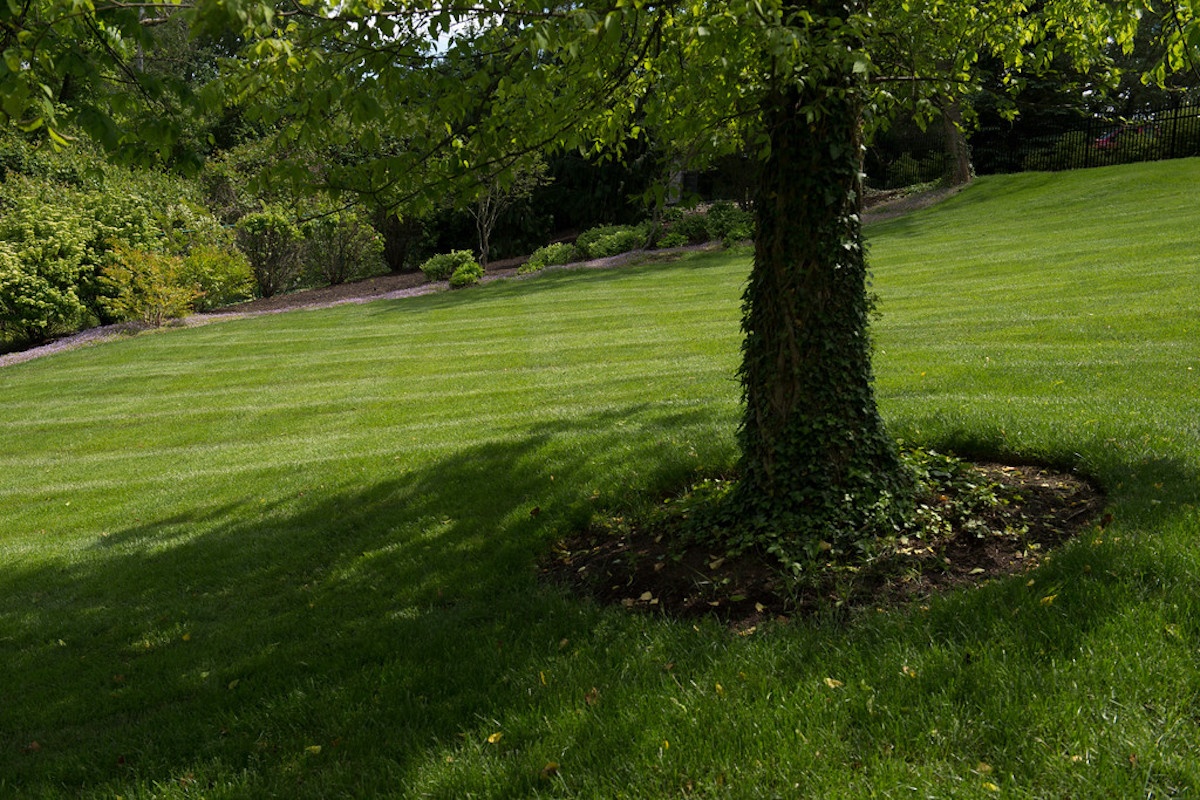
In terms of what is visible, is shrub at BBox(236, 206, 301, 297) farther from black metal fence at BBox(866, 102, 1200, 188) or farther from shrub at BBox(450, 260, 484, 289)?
black metal fence at BBox(866, 102, 1200, 188)

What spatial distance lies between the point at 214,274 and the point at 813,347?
20.5 meters

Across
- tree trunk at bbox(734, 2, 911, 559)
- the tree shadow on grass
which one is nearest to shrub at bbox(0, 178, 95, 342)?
the tree shadow on grass

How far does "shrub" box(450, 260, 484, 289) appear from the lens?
2197 cm

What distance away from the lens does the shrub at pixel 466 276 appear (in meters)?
22.0

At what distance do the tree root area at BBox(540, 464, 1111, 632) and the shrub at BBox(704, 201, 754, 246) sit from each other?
18.2 metres

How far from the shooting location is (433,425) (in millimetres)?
8930

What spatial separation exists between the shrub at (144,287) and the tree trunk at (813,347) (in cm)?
1811

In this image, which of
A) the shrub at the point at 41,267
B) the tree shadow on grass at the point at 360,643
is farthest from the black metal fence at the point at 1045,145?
the tree shadow on grass at the point at 360,643

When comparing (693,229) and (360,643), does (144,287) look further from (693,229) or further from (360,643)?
(360,643)

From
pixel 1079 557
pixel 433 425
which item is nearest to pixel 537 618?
pixel 1079 557

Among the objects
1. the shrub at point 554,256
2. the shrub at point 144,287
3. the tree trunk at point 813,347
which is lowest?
the tree trunk at point 813,347

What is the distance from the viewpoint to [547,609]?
13.4ft

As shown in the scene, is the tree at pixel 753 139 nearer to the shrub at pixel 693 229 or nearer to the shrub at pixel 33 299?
the shrub at pixel 33 299

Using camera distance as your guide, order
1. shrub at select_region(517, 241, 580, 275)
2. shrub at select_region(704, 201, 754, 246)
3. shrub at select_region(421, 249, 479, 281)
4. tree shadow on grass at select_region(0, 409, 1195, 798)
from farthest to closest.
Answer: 1. shrub at select_region(517, 241, 580, 275)
2. shrub at select_region(421, 249, 479, 281)
3. shrub at select_region(704, 201, 754, 246)
4. tree shadow on grass at select_region(0, 409, 1195, 798)
